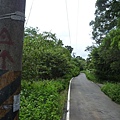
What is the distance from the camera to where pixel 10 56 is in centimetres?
154

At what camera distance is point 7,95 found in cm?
151

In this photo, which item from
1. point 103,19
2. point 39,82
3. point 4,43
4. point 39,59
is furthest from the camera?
point 103,19

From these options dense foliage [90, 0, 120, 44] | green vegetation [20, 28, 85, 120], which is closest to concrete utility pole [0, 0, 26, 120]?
green vegetation [20, 28, 85, 120]

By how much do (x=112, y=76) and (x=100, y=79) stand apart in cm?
267

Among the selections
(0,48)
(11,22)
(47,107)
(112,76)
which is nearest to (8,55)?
(0,48)

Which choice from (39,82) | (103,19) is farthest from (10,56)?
(103,19)

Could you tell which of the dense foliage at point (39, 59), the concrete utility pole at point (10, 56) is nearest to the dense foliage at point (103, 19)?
the dense foliage at point (39, 59)

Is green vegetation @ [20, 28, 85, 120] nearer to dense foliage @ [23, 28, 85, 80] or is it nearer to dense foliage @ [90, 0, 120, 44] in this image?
dense foliage @ [23, 28, 85, 80]

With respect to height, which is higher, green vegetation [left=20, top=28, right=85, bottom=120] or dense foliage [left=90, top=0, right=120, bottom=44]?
dense foliage [left=90, top=0, right=120, bottom=44]

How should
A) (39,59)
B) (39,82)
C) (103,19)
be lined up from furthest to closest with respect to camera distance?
(103,19) < (39,82) < (39,59)

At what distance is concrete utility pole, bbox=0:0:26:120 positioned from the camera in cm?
151

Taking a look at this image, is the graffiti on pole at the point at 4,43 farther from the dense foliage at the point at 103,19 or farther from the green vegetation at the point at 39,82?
the dense foliage at the point at 103,19

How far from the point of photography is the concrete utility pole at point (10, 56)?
4.96 feet

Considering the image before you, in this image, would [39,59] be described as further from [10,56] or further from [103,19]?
[103,19]
